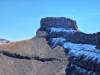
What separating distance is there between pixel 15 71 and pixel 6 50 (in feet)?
50.9

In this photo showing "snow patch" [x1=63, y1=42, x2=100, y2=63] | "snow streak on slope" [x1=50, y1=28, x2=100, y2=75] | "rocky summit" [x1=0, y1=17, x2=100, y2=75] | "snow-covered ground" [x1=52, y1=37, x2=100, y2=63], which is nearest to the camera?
"snow streak on slope" [x1=50, y1=28, x2=100, y2=75]

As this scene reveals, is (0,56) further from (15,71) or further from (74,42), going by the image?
(74,42)

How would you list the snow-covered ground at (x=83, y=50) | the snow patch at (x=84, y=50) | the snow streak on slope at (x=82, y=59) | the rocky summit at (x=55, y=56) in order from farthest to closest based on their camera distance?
the rocky summit at (x=55, y=56), the snow-covered ground at (x=83, y=50), the snow patch at (x=84, y=50), the snow streak on slope at (x=82, y=59)

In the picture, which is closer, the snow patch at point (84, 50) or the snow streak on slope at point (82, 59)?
the snow streak on slope at point (82, 59)

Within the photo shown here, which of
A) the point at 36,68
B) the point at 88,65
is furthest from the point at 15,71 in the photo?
the point at 88,65

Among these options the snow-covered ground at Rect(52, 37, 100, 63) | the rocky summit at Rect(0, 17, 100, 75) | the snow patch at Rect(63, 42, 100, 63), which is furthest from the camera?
the rocky summit at Rect(0, 17, 100, 75)

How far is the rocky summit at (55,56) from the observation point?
465 feet

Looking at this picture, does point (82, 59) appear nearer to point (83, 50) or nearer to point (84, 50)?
point (84, 50)

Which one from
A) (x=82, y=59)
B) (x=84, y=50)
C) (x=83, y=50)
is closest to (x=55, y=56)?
(x=83, y=50)

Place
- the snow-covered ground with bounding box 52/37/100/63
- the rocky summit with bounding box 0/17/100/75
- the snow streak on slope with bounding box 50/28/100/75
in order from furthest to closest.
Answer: the rocky summit with bounding box 0/17/100/75 < the snow-covered ground with bounding box 52/37/100/63 < the snow streak on slope with bounding box 50/28/100/75

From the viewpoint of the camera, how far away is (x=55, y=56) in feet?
537

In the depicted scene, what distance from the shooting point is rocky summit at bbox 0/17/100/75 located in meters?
142

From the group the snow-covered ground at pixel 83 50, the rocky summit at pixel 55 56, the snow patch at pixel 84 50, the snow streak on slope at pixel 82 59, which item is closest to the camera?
the snow streak on slope at pixel 82 59

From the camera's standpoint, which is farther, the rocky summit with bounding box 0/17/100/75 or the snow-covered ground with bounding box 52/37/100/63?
the rocky summit with bounding box 0/17/100/75
